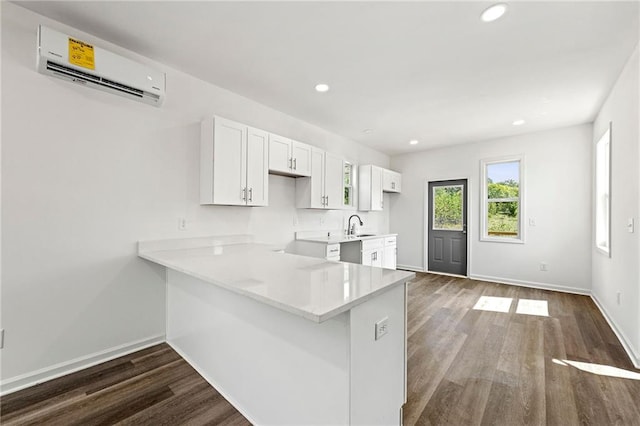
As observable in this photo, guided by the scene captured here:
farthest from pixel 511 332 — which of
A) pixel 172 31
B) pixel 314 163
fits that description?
pixel 172 31

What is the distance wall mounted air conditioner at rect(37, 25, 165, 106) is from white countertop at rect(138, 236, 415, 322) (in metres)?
1.37

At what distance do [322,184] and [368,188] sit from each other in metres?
1.40

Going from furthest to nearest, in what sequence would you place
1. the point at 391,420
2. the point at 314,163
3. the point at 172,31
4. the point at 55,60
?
1. the point at 314,163
2. the point at 172,31
3. the point at 55,60
4. the point at 391,420

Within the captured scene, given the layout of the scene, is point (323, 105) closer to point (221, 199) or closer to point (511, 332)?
point (221, 199)

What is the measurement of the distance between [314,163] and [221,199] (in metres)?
1.53

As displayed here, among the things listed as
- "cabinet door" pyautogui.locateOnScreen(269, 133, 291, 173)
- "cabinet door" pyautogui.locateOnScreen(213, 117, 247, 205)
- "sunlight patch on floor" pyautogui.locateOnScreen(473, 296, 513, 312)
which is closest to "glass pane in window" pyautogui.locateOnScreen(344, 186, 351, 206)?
"cabinet door" pyautogui.locateOnScreen(269, 133, 291, 173)

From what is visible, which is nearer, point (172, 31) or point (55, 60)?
point (55, 60)

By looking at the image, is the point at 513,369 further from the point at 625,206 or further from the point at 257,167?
the point at 257,167

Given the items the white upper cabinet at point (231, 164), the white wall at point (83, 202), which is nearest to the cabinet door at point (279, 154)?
the white upper cabinet at point (231, 164)

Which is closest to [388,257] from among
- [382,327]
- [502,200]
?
[502,200]

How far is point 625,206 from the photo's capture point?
2.64m

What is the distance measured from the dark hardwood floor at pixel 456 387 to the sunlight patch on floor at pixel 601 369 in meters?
0.02

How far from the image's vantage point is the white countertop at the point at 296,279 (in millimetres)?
1097

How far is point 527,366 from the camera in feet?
7.39
